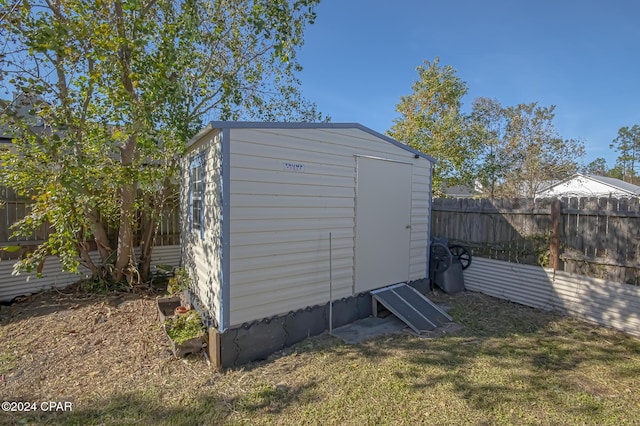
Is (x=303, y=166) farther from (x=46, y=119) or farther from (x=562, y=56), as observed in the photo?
(x=562, y=56)

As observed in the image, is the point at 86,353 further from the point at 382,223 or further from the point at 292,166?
the point at 382,223

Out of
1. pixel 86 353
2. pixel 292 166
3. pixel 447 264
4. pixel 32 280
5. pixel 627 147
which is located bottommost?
pixel 86 353

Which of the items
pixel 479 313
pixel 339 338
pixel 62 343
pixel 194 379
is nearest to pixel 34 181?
pixel 62 343

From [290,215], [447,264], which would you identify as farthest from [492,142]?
[290,215]

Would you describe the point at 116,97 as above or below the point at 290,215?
above

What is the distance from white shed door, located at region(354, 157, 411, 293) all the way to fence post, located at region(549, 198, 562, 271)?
2.19 meters

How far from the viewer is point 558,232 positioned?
5.04 m

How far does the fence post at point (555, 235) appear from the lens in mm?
5031

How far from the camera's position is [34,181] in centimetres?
448

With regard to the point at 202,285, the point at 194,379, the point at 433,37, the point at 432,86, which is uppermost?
the point at 433,37

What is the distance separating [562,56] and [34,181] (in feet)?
41.6

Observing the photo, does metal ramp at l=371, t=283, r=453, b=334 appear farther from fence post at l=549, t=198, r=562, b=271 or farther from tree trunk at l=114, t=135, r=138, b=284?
tree trunk at l=114, t=135, r=138, b=284

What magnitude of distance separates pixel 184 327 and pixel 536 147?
15.3 meters

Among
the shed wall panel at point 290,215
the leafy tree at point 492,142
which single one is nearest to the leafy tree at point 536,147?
the leafy tree at point 492,142
